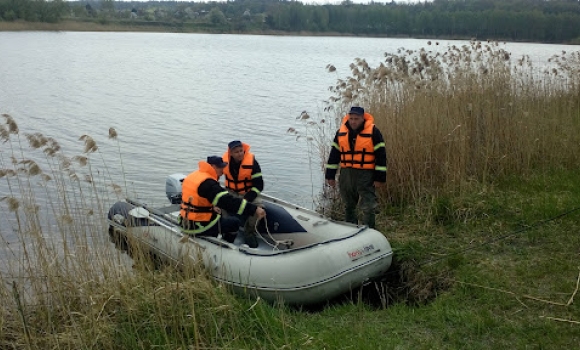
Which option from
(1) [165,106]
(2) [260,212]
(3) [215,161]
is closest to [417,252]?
(2) [260,212]

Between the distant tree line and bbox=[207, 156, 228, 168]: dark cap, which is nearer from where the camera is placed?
bbox=[207, 156, 228, 168]: dark cap

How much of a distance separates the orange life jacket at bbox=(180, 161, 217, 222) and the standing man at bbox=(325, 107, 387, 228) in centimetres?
145

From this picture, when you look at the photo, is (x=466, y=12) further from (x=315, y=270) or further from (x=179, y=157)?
(x=315, y=270)

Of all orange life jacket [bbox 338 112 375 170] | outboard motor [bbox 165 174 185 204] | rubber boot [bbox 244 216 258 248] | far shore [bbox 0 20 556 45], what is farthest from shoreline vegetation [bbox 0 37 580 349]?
far shore [bbox 0 20 556 45]

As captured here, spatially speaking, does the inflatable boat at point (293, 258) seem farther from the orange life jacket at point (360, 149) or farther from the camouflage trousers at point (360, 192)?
the orange life jacket at point (360, 149)

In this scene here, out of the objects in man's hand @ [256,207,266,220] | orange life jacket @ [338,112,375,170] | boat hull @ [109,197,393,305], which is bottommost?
boat hull @ [109,197,393,305]

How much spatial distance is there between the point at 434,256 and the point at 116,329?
3.10 m

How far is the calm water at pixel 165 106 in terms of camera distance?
11.0 m

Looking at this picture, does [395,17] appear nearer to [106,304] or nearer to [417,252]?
[417,252]

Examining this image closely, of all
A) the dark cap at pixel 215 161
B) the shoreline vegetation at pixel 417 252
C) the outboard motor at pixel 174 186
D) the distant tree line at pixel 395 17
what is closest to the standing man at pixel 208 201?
the dark cap at pixel 215 161

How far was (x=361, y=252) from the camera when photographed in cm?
537

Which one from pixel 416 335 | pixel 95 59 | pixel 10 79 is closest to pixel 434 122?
pixel 416 335

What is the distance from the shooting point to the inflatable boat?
5.08 m

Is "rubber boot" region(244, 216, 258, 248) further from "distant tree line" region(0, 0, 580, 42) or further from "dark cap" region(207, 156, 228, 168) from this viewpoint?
"distant tree line" region(0, 0, 580, 42)
